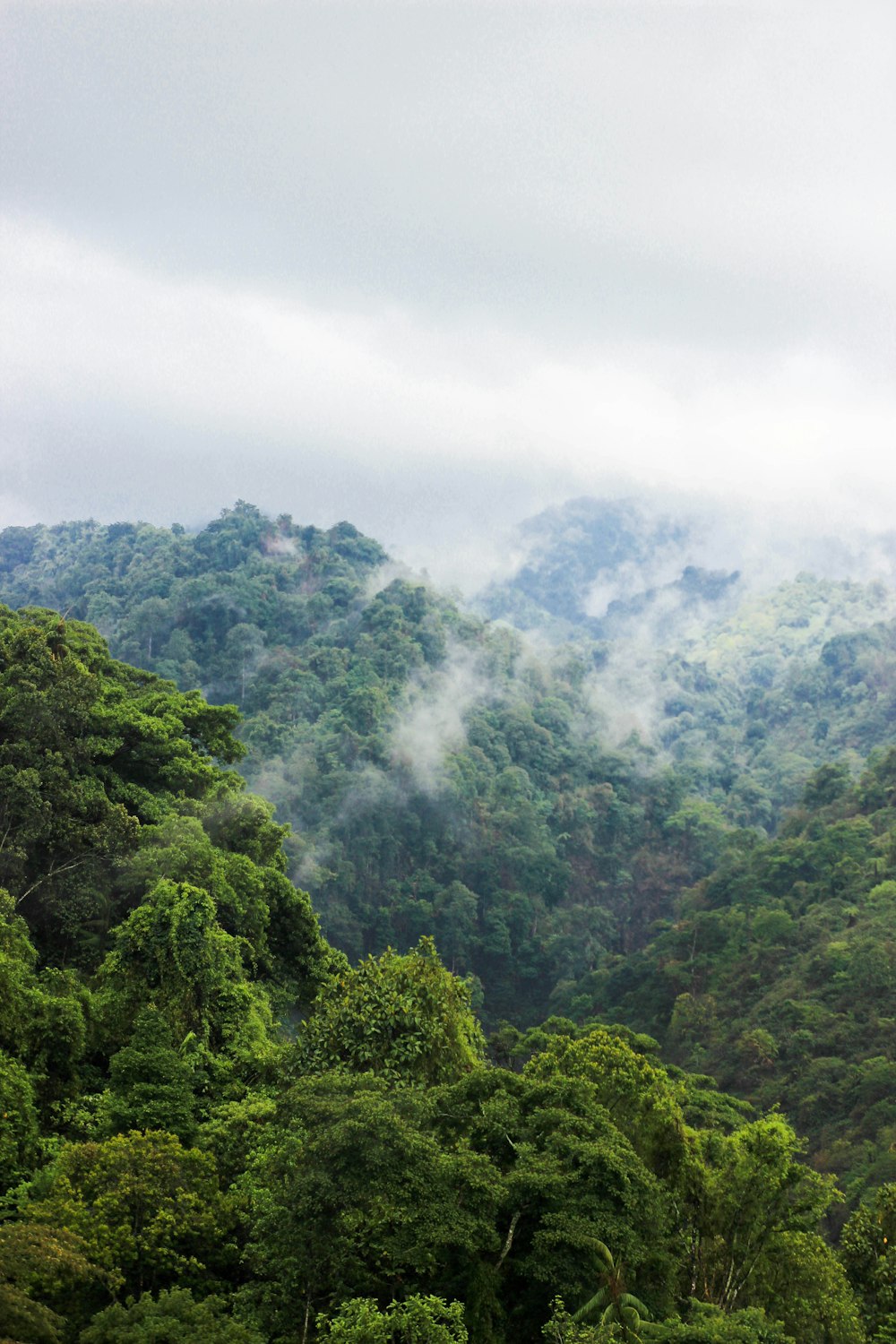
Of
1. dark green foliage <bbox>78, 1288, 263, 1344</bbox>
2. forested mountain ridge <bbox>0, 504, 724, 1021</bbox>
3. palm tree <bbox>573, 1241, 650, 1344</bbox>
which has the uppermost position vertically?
forested mountain ridge <bbox>0, 504, 724, 1021</bbox>

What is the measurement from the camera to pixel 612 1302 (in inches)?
432

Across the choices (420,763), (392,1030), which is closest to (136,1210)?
(392,1030)

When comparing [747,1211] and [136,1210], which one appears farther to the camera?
[747,1211]

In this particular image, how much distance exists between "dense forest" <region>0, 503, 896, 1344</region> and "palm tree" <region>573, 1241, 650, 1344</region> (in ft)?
0.16

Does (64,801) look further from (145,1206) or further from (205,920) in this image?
(145,1206)

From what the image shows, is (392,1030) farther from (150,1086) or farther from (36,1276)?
(36,1276)

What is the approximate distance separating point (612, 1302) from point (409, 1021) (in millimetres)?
5360

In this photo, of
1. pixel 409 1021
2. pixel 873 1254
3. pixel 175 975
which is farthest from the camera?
pixel 175 975

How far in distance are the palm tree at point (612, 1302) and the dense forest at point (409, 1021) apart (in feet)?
0.16

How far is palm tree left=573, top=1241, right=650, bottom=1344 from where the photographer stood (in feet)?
34.8

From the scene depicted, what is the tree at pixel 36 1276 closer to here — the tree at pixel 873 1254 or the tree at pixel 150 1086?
the tree at pixel 150 1086

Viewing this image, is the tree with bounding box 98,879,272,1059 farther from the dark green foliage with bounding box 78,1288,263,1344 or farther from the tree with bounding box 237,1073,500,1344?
the dark green foliage with bounding box 78,1288,263,1344

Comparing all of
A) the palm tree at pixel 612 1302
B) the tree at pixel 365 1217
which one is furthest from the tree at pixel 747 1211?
the tree at pixel 365 1217

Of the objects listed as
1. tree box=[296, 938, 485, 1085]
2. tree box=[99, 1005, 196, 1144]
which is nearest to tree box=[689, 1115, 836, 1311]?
tree box=[296, 938, 485, 1085]
